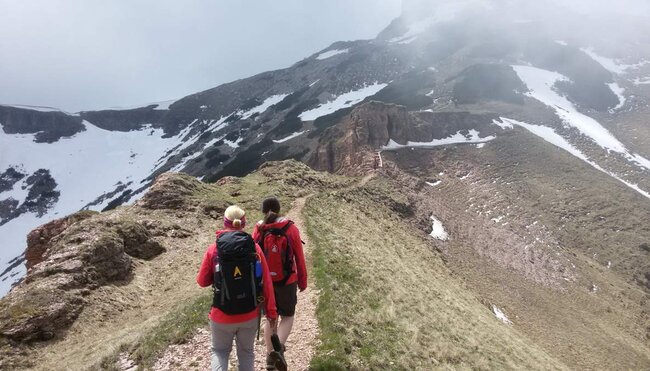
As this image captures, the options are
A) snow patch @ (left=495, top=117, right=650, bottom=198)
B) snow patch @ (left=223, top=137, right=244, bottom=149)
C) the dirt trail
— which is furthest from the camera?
snow patch @ (left=223, top=137, right=244, bottom=149)

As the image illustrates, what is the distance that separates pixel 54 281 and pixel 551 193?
5447 cm

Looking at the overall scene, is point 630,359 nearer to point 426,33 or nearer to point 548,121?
point 548,121

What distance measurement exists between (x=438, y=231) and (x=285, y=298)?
3504cm

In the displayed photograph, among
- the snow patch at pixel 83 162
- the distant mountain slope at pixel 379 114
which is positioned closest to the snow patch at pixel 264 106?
the distant mountain slope at pixel 379 114

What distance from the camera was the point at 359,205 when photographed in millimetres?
34250

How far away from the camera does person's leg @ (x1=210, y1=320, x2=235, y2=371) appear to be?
601 cm

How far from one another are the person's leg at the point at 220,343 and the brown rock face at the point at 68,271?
10.1m

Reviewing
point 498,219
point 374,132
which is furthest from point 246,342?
point 374,132

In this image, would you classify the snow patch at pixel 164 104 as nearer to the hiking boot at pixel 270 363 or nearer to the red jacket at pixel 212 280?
the hiking boot at pixel 270 363

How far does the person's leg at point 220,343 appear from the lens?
601 cm

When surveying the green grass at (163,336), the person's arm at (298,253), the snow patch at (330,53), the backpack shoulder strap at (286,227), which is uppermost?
the snow patch at (330,53)

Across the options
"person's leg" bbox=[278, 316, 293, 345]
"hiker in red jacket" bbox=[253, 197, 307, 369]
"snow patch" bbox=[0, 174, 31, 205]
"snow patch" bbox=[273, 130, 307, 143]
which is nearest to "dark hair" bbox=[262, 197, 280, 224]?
"hiker in red jacket" bbox=[253, 197, 307, 369]

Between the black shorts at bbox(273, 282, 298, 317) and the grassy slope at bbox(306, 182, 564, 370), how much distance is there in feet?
5.80

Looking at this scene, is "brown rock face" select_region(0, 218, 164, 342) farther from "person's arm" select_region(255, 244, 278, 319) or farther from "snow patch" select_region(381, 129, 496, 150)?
"snow patch" select_region(381, 129, 496, 150)
